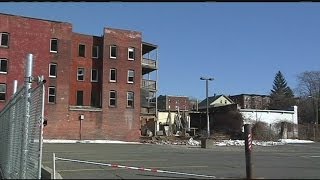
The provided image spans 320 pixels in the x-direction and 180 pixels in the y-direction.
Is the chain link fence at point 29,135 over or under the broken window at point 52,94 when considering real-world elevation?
under

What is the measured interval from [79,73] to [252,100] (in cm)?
7830

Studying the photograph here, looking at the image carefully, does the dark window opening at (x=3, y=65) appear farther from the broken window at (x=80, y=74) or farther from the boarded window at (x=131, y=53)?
the boarded window at (x=131, y=53)

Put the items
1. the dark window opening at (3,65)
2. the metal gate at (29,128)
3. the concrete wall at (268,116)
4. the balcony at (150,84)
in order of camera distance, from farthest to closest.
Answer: the concrete wall at (268,116), the balcony at (150,84), the dark window opening at (3,65), the metal gate at (29,128)

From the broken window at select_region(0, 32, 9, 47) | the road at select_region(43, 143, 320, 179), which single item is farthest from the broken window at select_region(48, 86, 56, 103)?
the road at select_region(43, 143, 320, 179)

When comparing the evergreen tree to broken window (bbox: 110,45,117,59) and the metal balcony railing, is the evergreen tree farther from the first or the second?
broken window (bbox: 110,45,117,59)

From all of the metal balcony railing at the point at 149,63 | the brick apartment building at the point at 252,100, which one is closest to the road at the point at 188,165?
the metal balcony railing at the point at 149,63

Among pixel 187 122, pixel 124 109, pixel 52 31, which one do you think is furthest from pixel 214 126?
pixel 52 31

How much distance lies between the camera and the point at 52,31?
55.9m

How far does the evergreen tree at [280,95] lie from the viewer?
125 metres

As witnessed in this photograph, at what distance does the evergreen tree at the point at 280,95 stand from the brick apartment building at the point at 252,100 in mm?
1570

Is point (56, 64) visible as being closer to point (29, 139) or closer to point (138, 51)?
point (138, 51)

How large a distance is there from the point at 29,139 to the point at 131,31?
51.1m

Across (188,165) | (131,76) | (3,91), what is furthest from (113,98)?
(188,165)

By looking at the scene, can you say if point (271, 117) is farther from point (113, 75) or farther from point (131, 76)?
point (113, 75)
